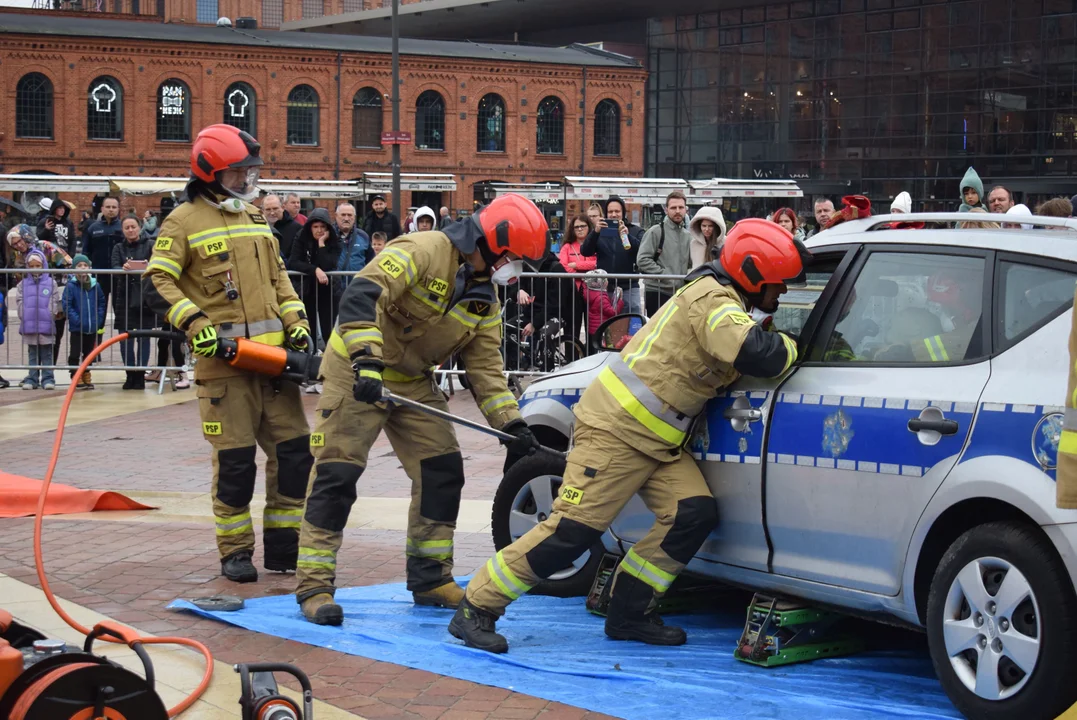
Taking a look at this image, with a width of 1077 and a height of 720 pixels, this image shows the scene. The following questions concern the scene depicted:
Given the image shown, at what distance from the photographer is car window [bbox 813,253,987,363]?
475 centimetres

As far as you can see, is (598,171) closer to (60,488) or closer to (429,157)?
(429,157)

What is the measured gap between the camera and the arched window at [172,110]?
5391cm

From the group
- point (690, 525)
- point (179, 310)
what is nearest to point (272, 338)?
point (179, 310)

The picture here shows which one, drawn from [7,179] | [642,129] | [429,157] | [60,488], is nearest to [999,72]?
[642,129]

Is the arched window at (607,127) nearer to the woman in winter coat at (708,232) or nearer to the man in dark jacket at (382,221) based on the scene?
the man in dark jacket at (382,221)

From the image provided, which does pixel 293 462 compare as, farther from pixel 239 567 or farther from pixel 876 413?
pixel 876 413

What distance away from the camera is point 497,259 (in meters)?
5.80

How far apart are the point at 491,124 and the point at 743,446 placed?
54.1m

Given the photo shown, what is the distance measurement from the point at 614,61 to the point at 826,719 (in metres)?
57.5

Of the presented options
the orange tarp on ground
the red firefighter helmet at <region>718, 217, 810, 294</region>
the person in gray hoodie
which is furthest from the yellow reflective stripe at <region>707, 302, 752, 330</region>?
the person in gray hoodie

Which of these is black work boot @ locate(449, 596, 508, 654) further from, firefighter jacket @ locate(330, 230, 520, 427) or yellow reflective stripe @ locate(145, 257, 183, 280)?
yellow reflective stripe @ locate(145, 257, 183, 280)

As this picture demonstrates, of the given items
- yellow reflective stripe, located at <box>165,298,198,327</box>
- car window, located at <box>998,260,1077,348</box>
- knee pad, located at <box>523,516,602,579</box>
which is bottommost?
knee pad, located at <box>523,516,602,579</box>

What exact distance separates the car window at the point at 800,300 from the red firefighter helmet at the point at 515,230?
1.06 metres

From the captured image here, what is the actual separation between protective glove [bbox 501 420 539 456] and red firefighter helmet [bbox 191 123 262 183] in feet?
6.04
